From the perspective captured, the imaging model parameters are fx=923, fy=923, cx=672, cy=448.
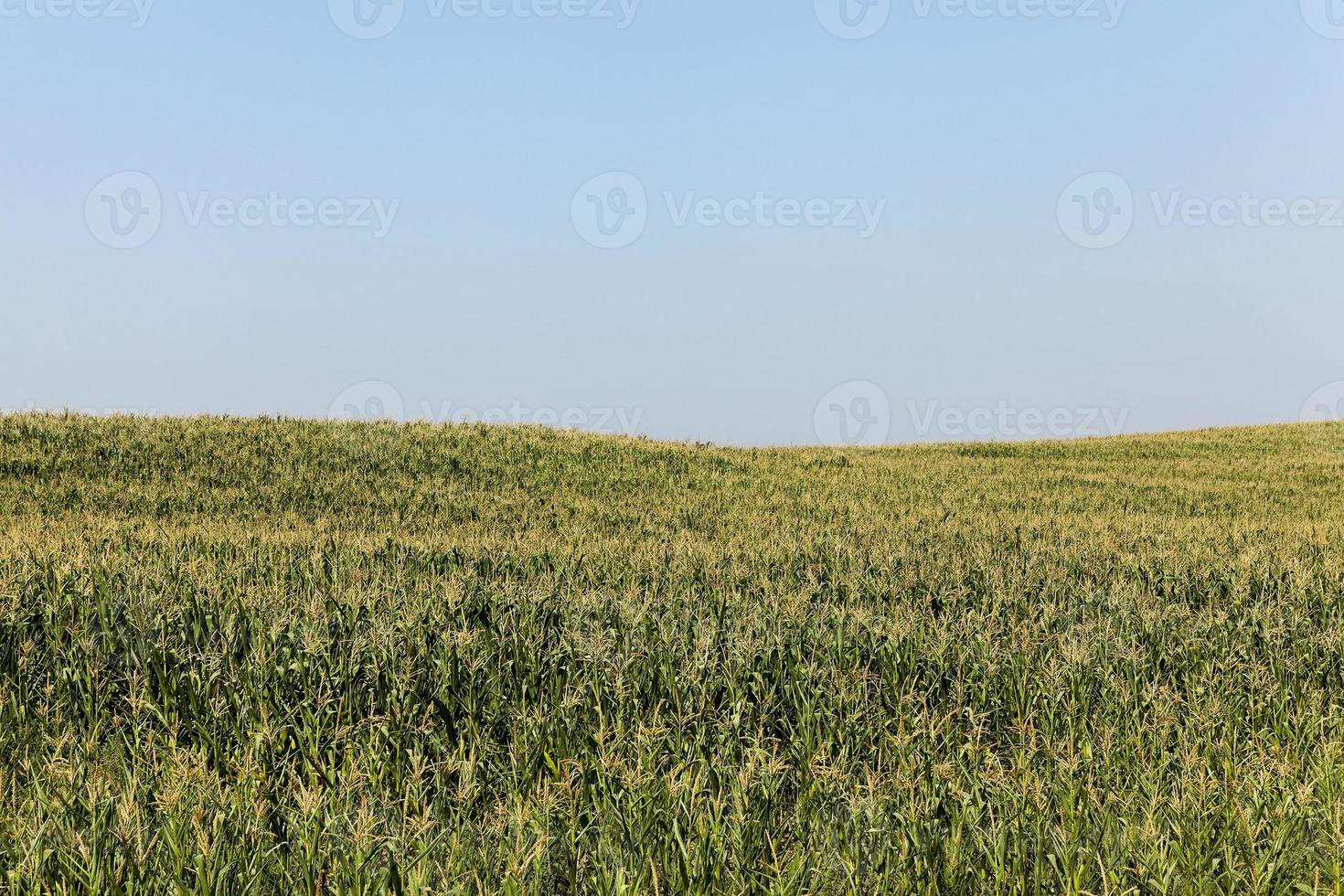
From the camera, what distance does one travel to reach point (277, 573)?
797cm

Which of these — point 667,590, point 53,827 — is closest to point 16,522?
point 667,590

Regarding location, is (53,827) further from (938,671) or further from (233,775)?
(938,671)

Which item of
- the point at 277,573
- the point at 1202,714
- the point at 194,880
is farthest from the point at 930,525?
the point at 194,880

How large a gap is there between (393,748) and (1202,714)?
15.9 ft

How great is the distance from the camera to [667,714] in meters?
5.48

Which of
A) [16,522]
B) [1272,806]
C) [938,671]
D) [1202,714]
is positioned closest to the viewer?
[1272,806]

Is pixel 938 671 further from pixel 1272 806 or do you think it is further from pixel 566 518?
pixel 566 518

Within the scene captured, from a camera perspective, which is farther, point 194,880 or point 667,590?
point 667,590

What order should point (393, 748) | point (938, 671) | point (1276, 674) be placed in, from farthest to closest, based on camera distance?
point (1276, 674)
point (938, 671)
point (393, 748)

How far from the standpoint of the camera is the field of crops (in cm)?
349

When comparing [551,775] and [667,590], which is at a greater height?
[667,590]

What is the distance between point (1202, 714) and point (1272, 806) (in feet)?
5.13

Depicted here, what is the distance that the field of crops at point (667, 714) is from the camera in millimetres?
3490

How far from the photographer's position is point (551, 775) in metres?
4.86
